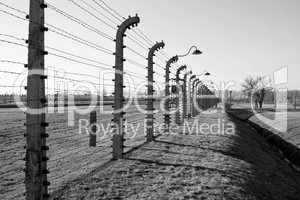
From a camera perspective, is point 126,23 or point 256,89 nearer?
point 126,23

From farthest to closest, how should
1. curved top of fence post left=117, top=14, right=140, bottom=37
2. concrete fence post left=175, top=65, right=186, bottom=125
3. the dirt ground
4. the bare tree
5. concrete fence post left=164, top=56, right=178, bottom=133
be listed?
the bare tree, concrete fence post left=175, top=65, right=186, bottom=125, concrete fence post left=164, top=56, right=178, bottom=133, curved top of fence post left=117, top=14, right=140, bottom=37, the dirt ground

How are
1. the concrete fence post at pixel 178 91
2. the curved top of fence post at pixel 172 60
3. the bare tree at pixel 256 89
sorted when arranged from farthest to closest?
the bare tree at pixel 256 89, the concrete fence post at pixel 178 91, the curved top of fence post at pixel 172 60

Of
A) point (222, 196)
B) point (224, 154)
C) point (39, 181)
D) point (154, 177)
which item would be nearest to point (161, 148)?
point (224, 154)

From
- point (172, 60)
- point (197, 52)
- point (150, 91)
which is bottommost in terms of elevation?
point (150, 91)

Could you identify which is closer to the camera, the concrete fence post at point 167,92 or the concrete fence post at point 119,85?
the concrete fence post at point 119,85

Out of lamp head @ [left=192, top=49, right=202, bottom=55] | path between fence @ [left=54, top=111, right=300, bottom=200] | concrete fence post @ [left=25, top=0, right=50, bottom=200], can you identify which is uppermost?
lamp head @ [left=192, top=49, right=202, bottom=55]

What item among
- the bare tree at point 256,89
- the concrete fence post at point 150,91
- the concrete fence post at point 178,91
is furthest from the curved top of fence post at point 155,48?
the bare tree at point 256,89

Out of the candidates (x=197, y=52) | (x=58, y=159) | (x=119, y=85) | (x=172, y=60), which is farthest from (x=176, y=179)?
(x=197, y=52)

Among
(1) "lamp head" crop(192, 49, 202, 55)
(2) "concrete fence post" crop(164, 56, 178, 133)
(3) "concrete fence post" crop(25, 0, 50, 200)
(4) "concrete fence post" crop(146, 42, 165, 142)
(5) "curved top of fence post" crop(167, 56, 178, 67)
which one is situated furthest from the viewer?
(1) "lamp head" crop(192, 49, 202, 55)

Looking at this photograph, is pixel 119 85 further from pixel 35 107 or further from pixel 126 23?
pixel 35 107

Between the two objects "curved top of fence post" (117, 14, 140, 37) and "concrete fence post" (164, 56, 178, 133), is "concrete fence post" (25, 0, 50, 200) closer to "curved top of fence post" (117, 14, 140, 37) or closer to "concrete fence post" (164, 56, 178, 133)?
"curved top of fence post" (117, 14, 140, 37)

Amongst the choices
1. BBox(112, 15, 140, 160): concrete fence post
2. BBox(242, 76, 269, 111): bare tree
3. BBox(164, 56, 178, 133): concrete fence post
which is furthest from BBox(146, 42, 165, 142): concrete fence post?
BBox(242, 76, 269, 111): bare tree

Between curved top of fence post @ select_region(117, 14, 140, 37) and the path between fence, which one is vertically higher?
curved top of fence post @ select_region(117, 14, 140, 37)

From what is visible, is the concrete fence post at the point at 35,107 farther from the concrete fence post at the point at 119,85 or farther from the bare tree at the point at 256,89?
the bare tree at the point at 256,89
